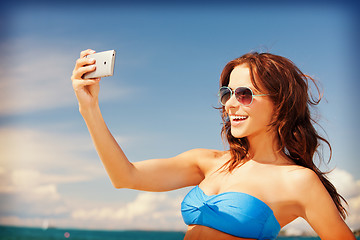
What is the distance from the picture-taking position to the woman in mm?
2783

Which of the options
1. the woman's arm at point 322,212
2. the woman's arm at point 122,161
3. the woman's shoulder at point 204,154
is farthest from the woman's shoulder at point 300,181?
the woman's arm at point 122,161

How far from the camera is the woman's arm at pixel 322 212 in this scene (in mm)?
2785

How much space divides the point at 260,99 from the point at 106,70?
43.7 inches

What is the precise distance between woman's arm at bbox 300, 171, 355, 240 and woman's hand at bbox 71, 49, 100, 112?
5.03ft

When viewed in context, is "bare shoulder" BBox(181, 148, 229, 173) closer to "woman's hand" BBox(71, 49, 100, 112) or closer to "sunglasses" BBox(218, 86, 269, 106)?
"sunglasses" BBox(218, 86, 269, 106)

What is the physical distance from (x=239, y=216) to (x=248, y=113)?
28.3 inches

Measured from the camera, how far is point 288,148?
3070 millimetres

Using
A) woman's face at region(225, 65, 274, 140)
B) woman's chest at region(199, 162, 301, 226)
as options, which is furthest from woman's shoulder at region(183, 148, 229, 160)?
woman's face at region(225, 65, 274, 140)

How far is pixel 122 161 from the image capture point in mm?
2932

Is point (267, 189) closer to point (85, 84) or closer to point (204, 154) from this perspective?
point (204, 154)

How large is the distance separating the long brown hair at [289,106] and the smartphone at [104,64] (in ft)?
3.39

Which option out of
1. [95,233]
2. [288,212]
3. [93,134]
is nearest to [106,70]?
[93,134]

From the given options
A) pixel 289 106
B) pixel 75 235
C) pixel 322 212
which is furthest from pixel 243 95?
pixel 75 235

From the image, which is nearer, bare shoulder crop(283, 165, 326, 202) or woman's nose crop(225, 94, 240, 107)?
bare shoulder crop(283, 165, 326, 202)
